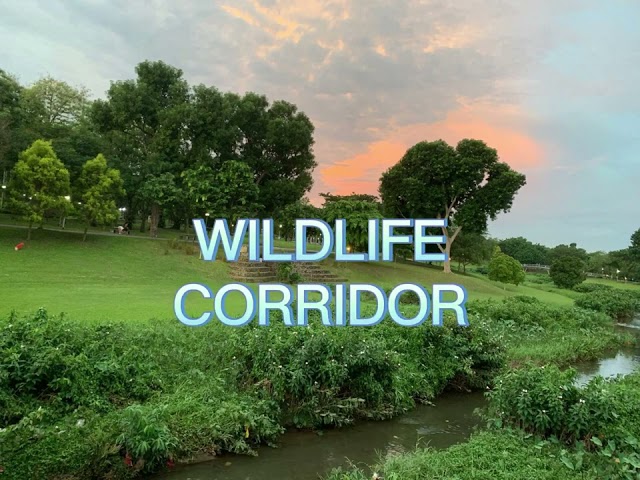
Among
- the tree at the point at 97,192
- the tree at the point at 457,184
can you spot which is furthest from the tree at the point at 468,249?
the tree at the point at 97,192

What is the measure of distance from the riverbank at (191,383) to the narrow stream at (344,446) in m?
0.25

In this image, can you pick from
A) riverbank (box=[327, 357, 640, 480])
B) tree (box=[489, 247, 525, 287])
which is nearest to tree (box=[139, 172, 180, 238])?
tree (box=[489, 247, 525, 287])

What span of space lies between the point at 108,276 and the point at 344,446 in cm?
1733

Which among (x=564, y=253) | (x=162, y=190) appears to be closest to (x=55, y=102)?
(x=162, y=190)

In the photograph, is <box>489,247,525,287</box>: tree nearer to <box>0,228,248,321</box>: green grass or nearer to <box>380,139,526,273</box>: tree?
<box>380,139,526,273</box>: tree

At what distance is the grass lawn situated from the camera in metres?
14.0

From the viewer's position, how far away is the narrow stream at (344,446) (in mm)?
7105

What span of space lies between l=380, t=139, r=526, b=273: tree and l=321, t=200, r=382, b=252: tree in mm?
7116

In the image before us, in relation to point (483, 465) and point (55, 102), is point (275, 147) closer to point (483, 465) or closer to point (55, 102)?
point (55, 102)

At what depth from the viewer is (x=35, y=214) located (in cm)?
2350

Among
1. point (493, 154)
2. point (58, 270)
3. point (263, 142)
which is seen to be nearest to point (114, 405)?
point (58, 270)

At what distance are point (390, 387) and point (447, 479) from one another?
14.7ft

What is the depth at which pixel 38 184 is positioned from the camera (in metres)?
24.0

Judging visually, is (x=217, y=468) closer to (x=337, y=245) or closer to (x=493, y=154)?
(x=337, y=245)
